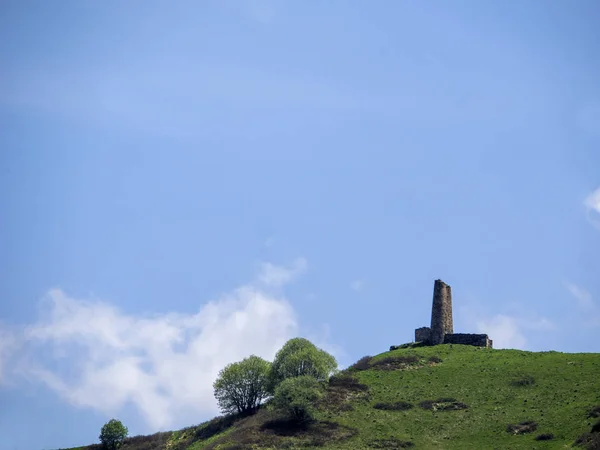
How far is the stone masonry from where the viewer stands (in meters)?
112

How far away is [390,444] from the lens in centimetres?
8088

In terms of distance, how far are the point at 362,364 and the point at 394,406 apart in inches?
644

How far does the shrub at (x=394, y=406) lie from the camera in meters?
89.7

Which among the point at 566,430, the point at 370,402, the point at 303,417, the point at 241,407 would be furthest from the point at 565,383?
the point at 241,407

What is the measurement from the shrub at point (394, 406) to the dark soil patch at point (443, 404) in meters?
1.42

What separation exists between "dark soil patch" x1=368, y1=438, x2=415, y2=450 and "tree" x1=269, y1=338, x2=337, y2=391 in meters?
16.2

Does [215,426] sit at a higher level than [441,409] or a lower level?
higher

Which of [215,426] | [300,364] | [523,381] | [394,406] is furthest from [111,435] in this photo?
[523,381]

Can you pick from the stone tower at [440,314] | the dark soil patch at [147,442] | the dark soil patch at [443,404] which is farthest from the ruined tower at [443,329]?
the dark soil patch at [147,442]

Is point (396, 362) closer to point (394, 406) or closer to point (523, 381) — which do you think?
point (394, 406)

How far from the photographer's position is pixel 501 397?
89.8m

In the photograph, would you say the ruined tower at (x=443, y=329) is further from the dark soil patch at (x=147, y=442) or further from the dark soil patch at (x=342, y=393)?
the dark soil patch at (x=147, y=442)

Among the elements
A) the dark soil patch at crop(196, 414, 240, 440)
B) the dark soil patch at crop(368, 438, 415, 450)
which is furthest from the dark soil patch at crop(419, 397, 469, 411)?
the dark soil patch at crop(196, 414, 240, 440)

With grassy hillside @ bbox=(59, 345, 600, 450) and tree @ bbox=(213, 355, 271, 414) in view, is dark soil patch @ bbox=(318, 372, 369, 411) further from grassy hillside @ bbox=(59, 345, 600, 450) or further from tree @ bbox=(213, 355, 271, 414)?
tree @ bbox=(213, 355, 271, 414)
